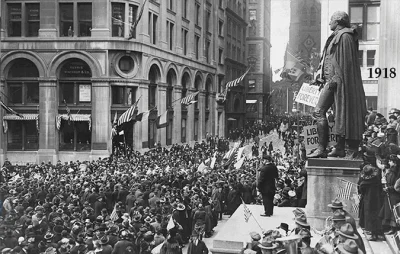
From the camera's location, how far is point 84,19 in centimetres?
4009

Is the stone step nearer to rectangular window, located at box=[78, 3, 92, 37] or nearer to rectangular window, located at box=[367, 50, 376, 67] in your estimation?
rectangular window, located at box=[367, 50, 376, 67]

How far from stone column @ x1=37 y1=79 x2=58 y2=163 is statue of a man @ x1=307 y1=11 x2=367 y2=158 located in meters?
32.2

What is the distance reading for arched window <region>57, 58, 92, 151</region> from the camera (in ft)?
131

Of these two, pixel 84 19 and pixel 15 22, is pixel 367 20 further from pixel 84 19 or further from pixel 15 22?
pixel 15 22

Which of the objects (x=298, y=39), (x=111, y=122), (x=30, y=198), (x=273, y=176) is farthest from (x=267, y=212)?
(x=298, y=39)

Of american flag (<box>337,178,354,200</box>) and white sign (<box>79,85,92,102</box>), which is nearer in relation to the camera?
american flag (<box>337,178,354,200</box>)

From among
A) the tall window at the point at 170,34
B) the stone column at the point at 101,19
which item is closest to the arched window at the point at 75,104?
the stone column at the point at 101,19

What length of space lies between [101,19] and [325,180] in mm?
32345

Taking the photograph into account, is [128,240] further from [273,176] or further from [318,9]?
[318,9]

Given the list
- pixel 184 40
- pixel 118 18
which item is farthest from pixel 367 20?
pixel 184 40

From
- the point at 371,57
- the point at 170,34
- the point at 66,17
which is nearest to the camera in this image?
the point at 371,57

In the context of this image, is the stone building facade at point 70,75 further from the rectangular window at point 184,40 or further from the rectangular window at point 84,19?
the rectangular window at point 184,40

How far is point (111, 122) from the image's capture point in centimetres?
4006

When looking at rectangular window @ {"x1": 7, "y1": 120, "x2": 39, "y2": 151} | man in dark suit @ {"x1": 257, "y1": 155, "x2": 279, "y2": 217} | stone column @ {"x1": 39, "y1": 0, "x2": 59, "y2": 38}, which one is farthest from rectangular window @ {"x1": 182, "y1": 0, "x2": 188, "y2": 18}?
man in dark suit @ {"x1": 257, "y1": 155, "x2": 279, "y2": 217}
